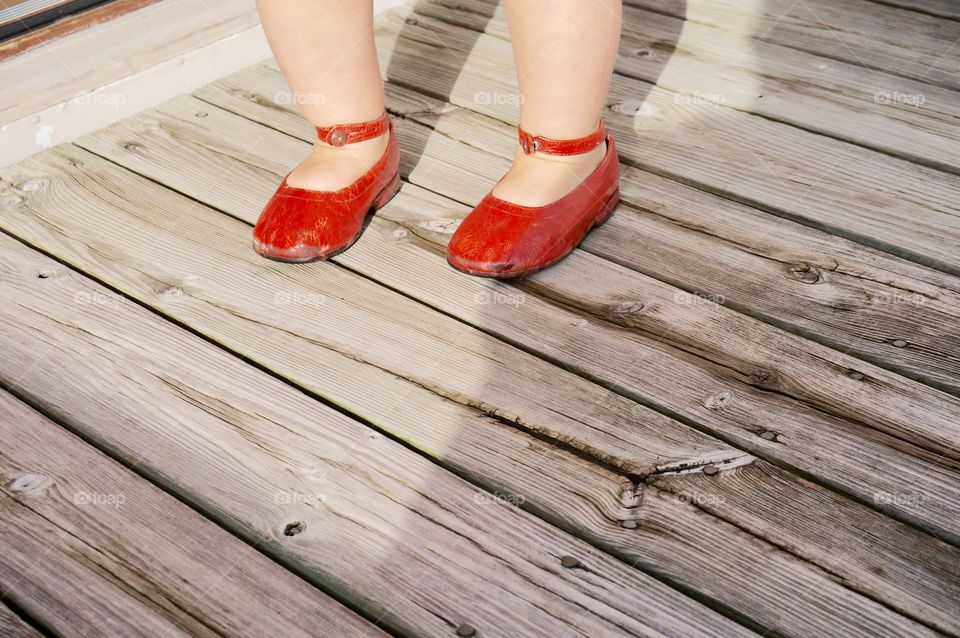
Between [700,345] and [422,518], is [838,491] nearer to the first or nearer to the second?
[700,345]

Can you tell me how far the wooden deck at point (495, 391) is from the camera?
92 cm

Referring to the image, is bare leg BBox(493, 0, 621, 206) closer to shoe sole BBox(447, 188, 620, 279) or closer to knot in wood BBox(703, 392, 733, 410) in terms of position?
shoe sole BBox(447, 188, 620, 279)

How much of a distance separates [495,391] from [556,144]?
0.43m

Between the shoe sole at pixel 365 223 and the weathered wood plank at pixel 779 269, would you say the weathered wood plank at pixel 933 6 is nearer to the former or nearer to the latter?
the weathered wood plank at pixel 779 269

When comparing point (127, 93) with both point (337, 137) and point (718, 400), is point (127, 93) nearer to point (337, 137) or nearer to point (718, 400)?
point (337, 137)

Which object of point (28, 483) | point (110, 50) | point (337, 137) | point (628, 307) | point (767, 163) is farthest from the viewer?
point (110, 50)

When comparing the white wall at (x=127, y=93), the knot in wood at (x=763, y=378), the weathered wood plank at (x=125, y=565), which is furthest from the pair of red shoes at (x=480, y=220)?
the white wall at (x=127, y=93)

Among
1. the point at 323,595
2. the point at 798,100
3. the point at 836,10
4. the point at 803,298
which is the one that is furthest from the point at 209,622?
the point at 836,10

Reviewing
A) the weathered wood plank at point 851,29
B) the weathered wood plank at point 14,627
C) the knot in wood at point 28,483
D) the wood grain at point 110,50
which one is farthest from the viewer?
the weathered wood plank at point 851,29

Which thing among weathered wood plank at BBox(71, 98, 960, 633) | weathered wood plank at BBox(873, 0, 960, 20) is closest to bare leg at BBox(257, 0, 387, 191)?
weathered wood plank at BBox(71, 98, 960, 633)

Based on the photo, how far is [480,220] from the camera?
1352 mm

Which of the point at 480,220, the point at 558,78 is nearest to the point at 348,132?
the point at 480,220

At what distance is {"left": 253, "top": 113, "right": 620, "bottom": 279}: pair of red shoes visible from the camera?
1.33 m

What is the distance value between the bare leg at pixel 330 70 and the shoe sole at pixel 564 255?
10.1 inches
